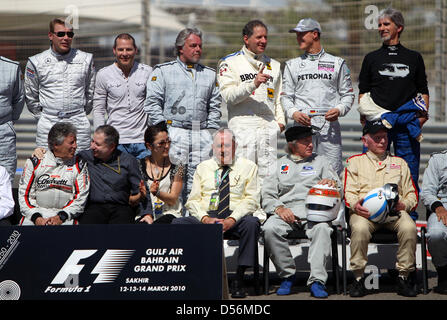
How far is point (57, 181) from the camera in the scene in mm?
6180

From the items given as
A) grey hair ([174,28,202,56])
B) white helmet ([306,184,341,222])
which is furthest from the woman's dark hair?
white helmet ([306,184,341,222])

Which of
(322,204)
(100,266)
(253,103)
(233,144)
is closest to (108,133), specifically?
(233,144)

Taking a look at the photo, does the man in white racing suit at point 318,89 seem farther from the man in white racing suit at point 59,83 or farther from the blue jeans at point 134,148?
the man in white racing suit at point 59,83

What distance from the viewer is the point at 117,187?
20.8 ft

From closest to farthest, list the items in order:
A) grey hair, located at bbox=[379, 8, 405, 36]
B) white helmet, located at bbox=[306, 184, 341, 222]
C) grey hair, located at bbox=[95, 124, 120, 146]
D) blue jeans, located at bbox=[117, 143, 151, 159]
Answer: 1. white helmet, located at bbox=[306, 184, 341, 222]
2. grey hair, located at bbox=[95, 124, 120, 146]
3. grey hair, located at bbox=[379, 8, 405, 36]
4. blue jeans, located at bbox=[117, 143, 151, 159]

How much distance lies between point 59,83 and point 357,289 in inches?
126

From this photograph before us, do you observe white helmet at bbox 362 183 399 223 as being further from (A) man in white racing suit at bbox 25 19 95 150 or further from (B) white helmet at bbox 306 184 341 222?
(A) man in white racing suit at bbox 25 19 95 150

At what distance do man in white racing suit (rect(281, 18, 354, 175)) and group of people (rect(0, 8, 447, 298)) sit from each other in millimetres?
11

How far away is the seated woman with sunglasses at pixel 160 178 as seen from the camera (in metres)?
6.36

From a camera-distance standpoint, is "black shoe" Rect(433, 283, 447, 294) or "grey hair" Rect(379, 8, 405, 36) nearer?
"black shoe" Rect(433, 283, 447, 294)

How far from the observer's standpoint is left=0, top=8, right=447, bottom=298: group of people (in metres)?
6.09

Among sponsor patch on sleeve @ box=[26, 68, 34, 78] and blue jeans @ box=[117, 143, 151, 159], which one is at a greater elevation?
sponsor patch on sleeve @ box=[26, 68, 34, 78]

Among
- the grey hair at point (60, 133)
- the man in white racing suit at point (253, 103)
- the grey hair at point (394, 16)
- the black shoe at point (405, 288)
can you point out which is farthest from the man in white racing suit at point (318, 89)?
the grey hair at point (60, 133)
